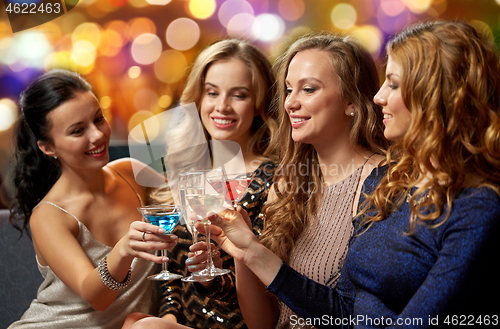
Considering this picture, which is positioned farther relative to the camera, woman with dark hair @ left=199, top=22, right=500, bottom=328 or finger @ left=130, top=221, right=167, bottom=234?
finger @ left=130, top=221, right=167, bottom=234

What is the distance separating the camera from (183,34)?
3010 millimetres

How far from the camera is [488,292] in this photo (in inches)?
40.7

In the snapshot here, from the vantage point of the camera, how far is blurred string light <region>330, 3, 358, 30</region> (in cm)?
288

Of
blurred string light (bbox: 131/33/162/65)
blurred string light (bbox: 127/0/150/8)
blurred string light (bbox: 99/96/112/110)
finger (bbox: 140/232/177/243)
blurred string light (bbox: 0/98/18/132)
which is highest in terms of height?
blurred string light (bbox: 127/0/150/8)

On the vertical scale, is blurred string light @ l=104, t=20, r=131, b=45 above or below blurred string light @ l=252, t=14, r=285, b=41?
Result: above

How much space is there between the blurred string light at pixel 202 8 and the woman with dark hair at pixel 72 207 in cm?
138

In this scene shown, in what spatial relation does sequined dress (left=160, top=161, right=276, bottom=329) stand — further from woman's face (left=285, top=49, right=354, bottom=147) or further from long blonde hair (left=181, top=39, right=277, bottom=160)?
woman's face (left=285, top=49, right=354, bottom=147)

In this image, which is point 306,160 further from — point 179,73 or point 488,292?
point 179,73

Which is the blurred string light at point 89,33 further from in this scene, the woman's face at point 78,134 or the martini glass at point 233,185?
the martini glass at point 233,185

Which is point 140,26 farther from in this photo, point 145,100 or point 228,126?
point 228,126

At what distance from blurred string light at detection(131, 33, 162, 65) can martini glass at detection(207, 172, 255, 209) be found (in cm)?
146

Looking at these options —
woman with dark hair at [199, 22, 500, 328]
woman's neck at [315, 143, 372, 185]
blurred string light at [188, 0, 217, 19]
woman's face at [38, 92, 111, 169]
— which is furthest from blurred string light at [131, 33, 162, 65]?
woman with dark hair at [199, 22, 500, 328]

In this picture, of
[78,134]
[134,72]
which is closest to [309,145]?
[78,134]

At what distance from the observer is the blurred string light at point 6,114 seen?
2787mm
